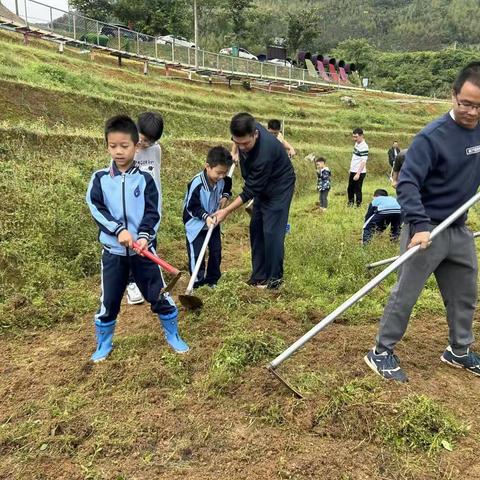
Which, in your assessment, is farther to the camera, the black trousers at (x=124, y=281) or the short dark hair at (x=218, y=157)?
the short dark hair at (x=218, y=157)

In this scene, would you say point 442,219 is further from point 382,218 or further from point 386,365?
point 382,218

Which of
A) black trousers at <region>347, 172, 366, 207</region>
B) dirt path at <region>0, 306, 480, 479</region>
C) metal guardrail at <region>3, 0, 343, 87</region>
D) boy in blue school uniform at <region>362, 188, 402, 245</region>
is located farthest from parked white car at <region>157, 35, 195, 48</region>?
dirt path at <region>0, 306, 480, 479</region>

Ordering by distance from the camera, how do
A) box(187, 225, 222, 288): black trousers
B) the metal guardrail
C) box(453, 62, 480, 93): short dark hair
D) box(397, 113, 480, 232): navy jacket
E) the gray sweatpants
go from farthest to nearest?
the metal guardrail → box(187, 225, 222, 288): black trousers → the gray sweatpants → box(397, 113, 480, 232): navy jacket → box(453, 62, 480, 93): short dark hair

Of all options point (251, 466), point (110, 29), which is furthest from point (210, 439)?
point (110, 29)

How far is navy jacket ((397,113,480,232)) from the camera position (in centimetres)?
282

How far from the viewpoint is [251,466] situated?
2457mm

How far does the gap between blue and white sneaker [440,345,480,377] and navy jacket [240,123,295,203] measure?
2.20m

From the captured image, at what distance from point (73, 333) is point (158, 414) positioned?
1.57 meters

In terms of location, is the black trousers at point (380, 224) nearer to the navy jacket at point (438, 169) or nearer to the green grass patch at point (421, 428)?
the navy jacket at point (438, 169)

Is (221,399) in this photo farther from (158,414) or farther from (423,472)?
(423,472)

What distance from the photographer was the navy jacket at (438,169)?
2.82 meters

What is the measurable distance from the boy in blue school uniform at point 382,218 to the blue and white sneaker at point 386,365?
3.47m

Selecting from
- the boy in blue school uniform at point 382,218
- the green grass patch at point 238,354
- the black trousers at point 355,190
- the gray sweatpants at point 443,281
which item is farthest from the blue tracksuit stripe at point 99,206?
the black trousers at point 355,190

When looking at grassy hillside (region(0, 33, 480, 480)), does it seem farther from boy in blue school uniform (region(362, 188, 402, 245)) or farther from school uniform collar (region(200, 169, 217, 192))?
school uniform collar (region(200, 169, 217, 192))
